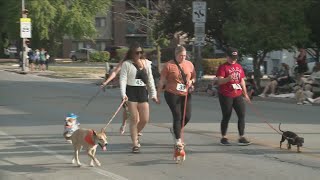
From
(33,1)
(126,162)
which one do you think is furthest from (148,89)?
(33,1)

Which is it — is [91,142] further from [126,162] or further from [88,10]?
[88,10]

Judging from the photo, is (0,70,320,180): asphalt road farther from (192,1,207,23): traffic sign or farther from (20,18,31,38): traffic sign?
(20,18,31,38): traffic sign

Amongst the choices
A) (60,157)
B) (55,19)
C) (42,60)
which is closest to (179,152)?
(60,157)

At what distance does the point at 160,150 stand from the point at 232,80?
174 cm

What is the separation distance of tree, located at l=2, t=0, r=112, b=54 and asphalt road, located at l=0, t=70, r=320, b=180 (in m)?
39.7

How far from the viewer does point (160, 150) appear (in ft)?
32.6

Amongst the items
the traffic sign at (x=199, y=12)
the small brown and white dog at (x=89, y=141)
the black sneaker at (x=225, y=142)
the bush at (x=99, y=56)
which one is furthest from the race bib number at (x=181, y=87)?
the bush at (x=99, y=56)

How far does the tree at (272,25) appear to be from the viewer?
72.5ft

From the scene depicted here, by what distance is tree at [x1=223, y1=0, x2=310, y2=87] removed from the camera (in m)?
22.1

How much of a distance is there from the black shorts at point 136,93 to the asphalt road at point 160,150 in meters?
0.91

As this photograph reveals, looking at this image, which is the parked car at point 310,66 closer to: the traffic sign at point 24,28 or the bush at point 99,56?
the traffic sign at point 24,28

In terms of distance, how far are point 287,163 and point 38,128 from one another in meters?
6.13

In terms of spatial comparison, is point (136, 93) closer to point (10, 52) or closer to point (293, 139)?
point (293, 139)

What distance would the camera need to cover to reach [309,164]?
8664 millimetres
